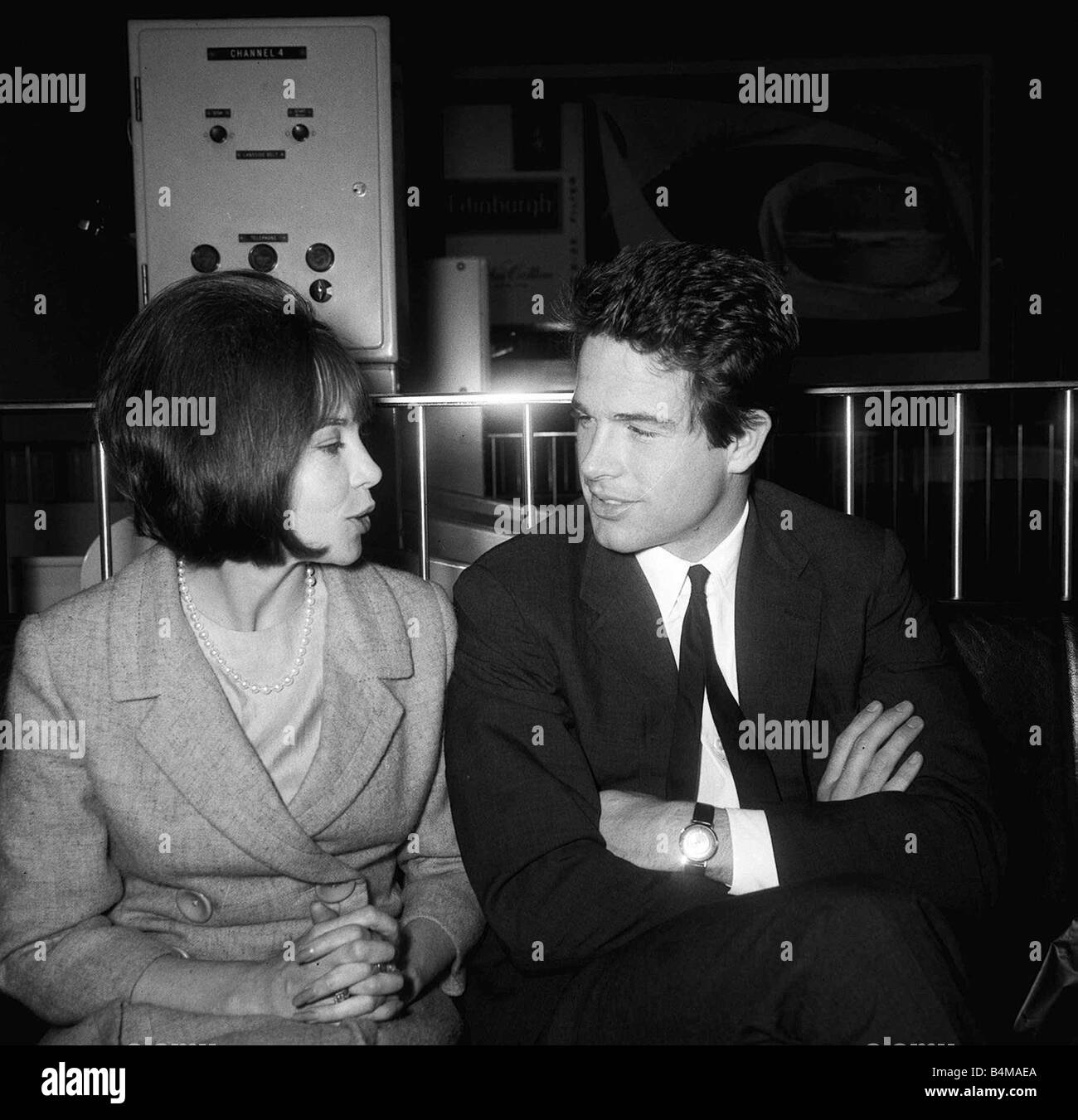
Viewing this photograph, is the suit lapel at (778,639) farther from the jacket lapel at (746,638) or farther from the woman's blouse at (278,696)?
the woman's blouse at (278,696)

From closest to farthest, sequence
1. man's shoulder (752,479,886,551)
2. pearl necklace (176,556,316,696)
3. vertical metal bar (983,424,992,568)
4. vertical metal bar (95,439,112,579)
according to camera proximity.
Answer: pearl necklace (176,556,316,696) < man's shoulder (752,479,886,551) < vertical metal bar (95,439,112,579) < vertical metal bar (983,424,992,568)

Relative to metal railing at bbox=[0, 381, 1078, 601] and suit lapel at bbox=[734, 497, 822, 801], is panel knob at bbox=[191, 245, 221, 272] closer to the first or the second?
metal railing at bbox=[0, 381, 1078, 601]

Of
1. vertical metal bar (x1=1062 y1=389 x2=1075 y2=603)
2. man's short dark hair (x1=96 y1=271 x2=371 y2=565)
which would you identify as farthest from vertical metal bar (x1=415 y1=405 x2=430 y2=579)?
vertical metal bar (x1=1062 y1=389 x2=1075 y2=603)

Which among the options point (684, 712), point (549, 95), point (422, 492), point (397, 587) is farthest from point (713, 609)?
point (549, 95)

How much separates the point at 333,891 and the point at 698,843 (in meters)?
0.55

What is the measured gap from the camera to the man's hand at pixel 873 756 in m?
1.78

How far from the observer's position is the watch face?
1648 millimetres

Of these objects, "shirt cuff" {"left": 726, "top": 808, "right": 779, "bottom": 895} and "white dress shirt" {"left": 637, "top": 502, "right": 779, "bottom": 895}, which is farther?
"white dress shirt" {"left": 637, "top": 502, "right": 779, "bottom": 895}

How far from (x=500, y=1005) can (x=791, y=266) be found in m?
6.68

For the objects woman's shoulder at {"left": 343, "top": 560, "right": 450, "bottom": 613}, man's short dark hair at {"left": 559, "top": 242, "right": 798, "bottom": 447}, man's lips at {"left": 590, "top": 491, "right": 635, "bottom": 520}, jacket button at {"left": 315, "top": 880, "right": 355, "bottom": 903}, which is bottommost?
jacket button at {"left": 315, "top": 880, "right": 355, "bottom": 903}

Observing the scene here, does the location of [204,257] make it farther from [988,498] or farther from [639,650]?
[988,498]

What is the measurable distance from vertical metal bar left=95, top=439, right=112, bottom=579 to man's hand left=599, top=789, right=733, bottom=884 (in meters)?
1.42
